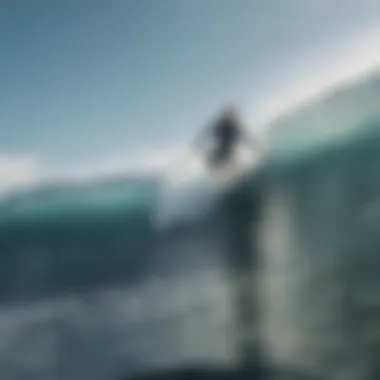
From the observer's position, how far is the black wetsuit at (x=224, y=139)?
6.55 feet

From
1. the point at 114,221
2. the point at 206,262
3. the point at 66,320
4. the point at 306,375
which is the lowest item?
the point at 306,375

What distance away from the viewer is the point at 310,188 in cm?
211

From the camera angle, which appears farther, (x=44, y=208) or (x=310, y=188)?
(x=310, y=188)

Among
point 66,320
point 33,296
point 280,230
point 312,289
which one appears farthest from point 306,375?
point 33,296

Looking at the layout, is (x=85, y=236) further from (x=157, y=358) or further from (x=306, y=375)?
(x=306, y=375)

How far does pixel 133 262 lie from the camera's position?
78.1 inches

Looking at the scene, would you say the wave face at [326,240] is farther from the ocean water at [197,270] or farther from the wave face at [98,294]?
the wave face at [98,294]

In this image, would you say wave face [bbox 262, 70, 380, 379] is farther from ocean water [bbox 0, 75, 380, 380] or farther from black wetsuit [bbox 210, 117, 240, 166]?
black wetsuit [bbox 210, 117, 240, 166]

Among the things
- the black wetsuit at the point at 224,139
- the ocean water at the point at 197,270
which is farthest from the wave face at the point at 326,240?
the black wetsuit at the point at 224,139

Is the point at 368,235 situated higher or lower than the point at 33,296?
higher

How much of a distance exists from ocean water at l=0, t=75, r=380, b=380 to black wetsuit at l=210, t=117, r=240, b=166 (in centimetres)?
11

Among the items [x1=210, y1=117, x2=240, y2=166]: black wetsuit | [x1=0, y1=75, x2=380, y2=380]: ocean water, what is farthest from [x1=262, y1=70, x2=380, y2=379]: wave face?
[x1=210, y1=117, x2=240, y2=166]: black wetsuit

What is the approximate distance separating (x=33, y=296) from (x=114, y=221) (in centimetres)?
38

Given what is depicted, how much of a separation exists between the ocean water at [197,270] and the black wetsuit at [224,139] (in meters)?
0.11
